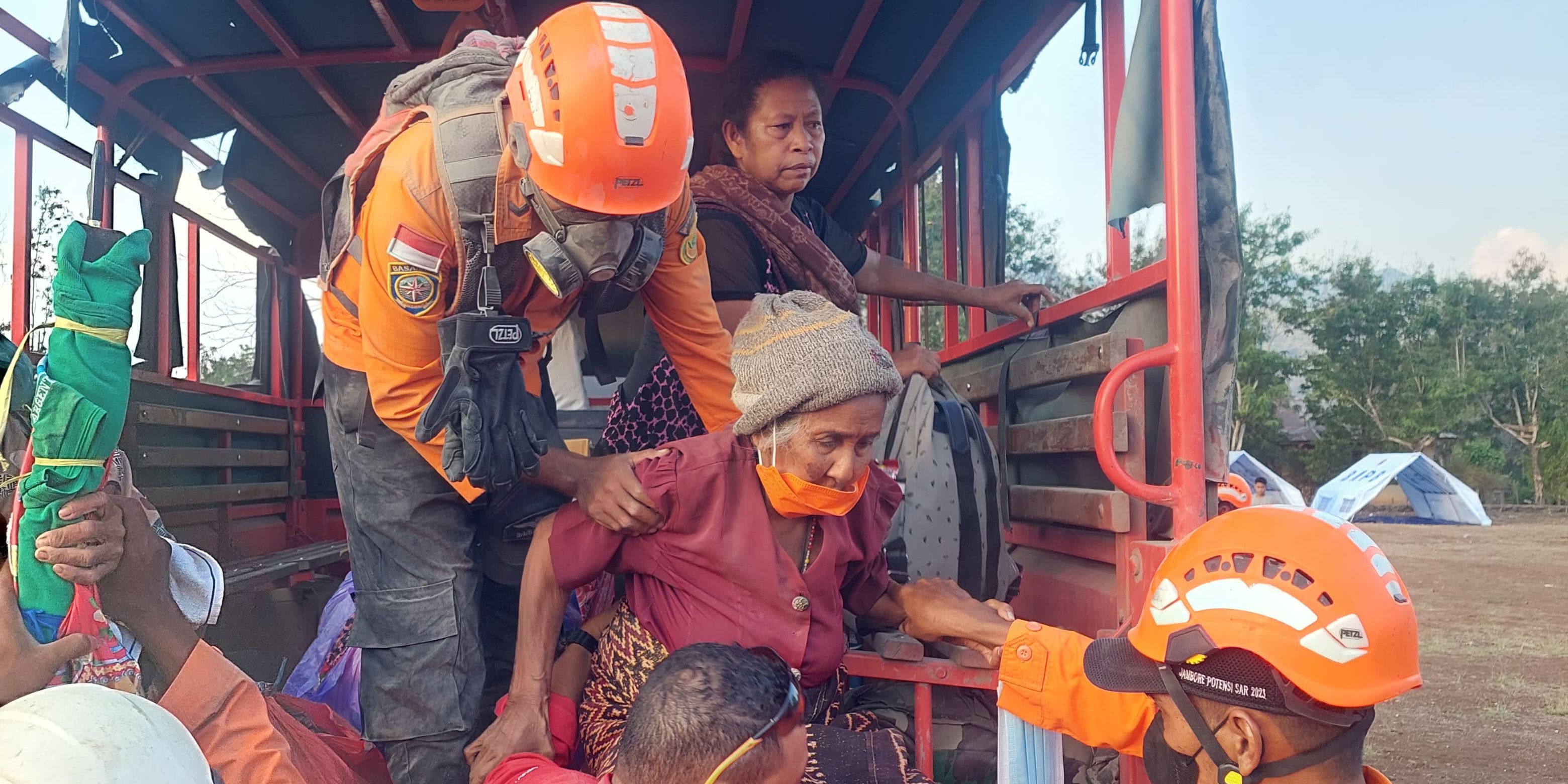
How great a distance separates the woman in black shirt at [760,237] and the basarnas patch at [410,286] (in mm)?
848

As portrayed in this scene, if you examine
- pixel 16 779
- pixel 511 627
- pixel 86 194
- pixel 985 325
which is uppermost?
pixel 86 194

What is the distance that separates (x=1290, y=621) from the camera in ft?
4.86

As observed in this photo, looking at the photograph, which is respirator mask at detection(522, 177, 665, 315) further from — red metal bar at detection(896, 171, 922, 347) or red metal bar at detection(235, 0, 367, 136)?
red metal bar at detection(896, 171, 922, 347)

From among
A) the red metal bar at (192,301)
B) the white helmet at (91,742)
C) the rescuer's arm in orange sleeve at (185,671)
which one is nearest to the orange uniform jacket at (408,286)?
the rescuer's arm in orange sleeve at (185,671)

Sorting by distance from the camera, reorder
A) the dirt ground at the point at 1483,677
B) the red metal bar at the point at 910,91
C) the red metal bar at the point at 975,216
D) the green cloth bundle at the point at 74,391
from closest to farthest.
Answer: the green cloth bundle at the point at 74,391
the red metal bar at the point at 910,91
the red metal bar at the point at 975,216
the dirt ground at the point at 1483,677

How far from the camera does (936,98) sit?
410 cm

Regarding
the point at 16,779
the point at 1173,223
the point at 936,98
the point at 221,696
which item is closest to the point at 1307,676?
the point at 1173,223

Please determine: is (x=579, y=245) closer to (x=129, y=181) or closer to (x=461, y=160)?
(x=461, y=160)

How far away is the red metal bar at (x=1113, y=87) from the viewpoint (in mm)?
2717

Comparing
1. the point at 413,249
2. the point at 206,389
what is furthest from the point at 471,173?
the point at 206,389

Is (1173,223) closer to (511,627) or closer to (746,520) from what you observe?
(746,520)

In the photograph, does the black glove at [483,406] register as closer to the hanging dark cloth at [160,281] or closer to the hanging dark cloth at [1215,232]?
the hanging dark cloth at [1215,232]

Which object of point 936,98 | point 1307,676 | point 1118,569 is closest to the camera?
point 1307,676

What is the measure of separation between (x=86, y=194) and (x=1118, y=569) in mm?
3790
